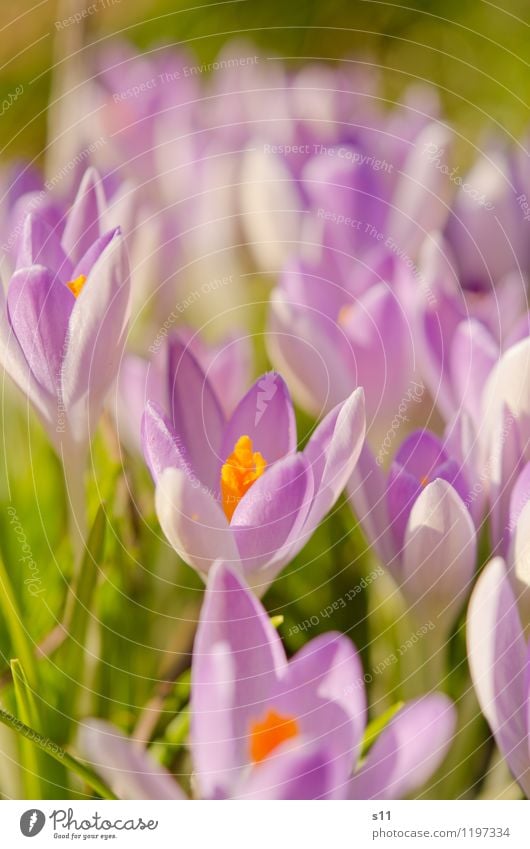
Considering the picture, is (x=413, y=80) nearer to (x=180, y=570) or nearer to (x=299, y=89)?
(x=299, y=89)

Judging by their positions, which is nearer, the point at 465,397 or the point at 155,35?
the point at 465,397

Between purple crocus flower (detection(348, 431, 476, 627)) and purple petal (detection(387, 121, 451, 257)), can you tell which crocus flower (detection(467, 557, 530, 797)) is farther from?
purple petal (detection(387, 121, 451, 257))

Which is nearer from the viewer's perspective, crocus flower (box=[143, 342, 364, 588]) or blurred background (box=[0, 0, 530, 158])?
crocus flower (box=[143, 342, 364, 588])

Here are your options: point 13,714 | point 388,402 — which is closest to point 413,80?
point 388,402

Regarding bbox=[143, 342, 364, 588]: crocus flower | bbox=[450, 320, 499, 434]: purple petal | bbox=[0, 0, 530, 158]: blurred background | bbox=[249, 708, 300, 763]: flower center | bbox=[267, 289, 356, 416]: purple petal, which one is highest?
bbox=[0, 0, 530, 158]: blurred background

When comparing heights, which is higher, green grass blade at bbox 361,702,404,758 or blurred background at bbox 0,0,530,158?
blurred background at bbox 0,0,530,158

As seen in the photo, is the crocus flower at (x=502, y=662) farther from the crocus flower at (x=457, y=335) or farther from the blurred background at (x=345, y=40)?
the blurred background at (x=345, y=40)

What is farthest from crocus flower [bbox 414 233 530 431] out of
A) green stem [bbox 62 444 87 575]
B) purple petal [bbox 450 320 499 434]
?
green stem [bbox 62 444 87 575]
